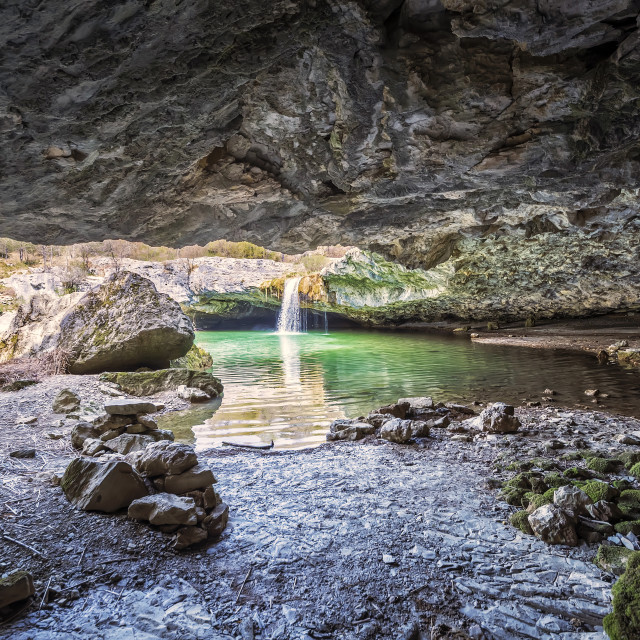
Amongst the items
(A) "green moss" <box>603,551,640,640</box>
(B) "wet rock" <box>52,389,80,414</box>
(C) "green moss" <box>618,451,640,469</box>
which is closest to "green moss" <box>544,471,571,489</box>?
(C) "green moss" <box>618,451,640,469</box>

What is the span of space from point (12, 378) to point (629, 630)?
34.1ft

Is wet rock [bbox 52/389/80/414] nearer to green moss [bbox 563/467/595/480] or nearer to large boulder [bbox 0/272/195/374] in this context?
large boulder [bbox 0/272/195/374]

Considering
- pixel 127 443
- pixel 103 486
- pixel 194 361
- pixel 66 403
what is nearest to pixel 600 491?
pixel 103 486

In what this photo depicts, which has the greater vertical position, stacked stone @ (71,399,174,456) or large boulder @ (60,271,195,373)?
large boulder @ (60,271,195,373)

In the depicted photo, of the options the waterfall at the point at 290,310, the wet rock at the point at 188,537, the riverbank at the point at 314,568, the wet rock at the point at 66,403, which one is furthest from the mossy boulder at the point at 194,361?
the waterfall at the point at 290,310

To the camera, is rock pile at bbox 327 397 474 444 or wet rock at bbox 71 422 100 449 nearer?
wet rock at bbox 71 422 100 449

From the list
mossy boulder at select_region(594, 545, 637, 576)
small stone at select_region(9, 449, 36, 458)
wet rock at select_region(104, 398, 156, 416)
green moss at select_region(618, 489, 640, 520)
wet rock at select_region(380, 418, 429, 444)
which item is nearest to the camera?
mossy boulder at select_region(594, 545, 637, 576)

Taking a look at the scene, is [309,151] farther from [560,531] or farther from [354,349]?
[354,349]

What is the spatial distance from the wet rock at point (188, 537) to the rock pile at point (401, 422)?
310 centimetres

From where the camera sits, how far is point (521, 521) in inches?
112

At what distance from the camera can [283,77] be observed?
4.08 metres

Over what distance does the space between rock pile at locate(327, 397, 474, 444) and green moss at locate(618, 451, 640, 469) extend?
2133mm

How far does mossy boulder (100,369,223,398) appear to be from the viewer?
8516mm

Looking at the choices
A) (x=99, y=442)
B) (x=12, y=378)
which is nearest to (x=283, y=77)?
(x=99, y=442)
